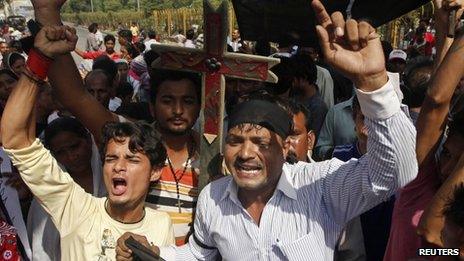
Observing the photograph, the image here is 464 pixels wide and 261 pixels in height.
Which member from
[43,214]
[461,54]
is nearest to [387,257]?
[461,54]

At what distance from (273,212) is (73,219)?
0.80 meters

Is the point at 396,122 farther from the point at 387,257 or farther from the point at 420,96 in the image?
the point at 420,96

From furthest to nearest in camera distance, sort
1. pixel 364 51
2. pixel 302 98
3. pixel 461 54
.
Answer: pixel 302 98 < pixel 461 54 < pixel 364 51

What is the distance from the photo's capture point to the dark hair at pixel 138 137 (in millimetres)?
2176

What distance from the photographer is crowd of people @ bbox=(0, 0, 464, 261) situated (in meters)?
1.55

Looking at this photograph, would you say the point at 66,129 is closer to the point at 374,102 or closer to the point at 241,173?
the point at 241,173

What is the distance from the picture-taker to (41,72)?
6.26ft

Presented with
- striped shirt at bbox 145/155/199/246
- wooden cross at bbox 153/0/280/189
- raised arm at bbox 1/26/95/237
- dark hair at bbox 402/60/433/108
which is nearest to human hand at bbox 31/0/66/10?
raised arm at bbox 1/26/95/237

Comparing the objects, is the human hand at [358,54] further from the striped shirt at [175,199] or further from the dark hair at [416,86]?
the dark hair at [416,86]

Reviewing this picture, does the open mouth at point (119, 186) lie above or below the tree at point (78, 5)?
above

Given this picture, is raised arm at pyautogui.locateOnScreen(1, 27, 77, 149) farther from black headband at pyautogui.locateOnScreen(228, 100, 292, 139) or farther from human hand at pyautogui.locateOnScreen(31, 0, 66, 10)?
black headband at pyautogui.locateOnScreen(228, 100, 292, 139)

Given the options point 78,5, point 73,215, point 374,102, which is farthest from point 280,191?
point 78,5

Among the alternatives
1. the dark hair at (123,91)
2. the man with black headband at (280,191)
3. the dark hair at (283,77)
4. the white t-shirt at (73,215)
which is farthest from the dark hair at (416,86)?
the dark hair at (123,91)

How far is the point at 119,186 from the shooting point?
2.13 m
